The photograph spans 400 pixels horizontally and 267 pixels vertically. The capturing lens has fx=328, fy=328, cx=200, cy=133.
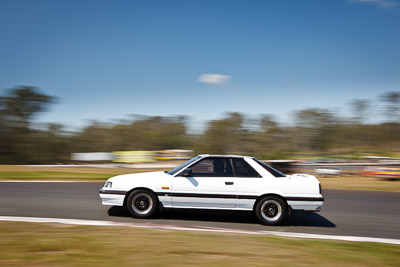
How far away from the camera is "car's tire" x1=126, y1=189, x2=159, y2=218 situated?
23.6 feet

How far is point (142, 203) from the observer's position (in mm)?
7234

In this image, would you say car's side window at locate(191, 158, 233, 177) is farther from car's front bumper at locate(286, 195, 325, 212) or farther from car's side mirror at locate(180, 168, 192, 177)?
car's front bumper at locate(286, 195, 325, 212)

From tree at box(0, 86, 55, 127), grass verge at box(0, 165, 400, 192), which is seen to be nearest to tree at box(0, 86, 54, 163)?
tree at box(0, 86, 55, 127)

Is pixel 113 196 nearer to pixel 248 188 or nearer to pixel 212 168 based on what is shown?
pixel 212 168

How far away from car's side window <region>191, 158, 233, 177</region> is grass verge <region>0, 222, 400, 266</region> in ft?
5.16

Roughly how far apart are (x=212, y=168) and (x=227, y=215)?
1419mm

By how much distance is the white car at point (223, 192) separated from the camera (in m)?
7.05

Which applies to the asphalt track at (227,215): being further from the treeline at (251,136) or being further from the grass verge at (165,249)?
the treeline at (251,136)

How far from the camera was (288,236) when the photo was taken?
20.2ft

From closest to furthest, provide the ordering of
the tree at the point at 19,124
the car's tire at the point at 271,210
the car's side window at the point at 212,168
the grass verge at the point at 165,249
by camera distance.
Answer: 1. the grass verge at the point at 165,249
2. the car's tire at the point at 271,210
3. the car's side window at the point at 212,168
4. the tree at the point at 19,124

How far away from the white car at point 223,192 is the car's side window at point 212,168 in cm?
2

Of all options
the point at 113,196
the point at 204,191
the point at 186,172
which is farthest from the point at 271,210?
the point at 113,196

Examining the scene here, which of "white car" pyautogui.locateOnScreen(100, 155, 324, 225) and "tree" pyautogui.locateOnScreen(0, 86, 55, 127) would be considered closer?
"white car" pyautogui.locateOnScreen(100, 155, 324, 225)

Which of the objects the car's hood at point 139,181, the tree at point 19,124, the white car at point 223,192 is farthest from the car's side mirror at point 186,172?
the tree at point 19,124
